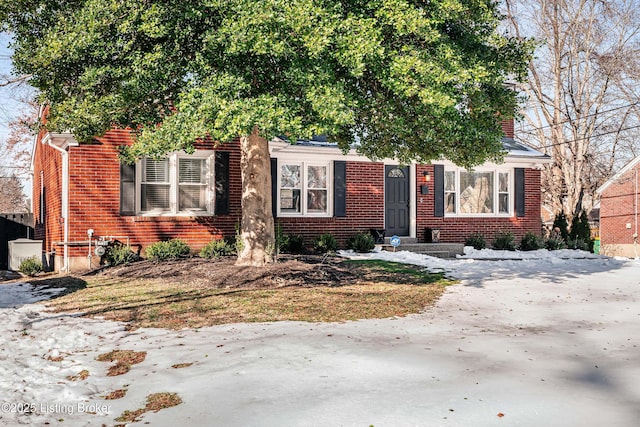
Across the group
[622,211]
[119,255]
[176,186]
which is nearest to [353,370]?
[119,255]

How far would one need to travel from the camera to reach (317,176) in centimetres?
1733

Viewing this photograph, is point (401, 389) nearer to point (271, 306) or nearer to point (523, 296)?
point (271, 306)

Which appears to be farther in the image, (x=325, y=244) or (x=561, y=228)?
(x=561, y=228)

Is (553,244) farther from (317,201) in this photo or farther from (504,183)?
(317,201)

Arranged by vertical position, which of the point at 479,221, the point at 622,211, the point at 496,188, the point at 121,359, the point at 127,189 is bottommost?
the point at 121,359

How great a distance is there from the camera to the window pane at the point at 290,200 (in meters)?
16.9

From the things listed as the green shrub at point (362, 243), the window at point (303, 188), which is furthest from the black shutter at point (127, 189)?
the green shrub at point (362, 243)

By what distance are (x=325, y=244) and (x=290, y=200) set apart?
177 centimetres

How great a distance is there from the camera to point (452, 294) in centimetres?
1027

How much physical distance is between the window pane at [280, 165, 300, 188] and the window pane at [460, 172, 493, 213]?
5.78 metres

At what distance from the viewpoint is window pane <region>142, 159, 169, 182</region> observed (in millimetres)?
15023

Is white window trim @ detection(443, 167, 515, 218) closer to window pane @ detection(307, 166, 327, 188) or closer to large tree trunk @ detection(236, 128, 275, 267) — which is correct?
window pane @ detection(307, 166, 327, 188)

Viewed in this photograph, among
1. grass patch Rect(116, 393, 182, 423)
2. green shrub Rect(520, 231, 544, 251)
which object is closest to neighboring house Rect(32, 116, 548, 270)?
green shrub Rect(520, 231, 544, 251)

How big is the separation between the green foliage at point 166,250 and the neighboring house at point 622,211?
23.8m
